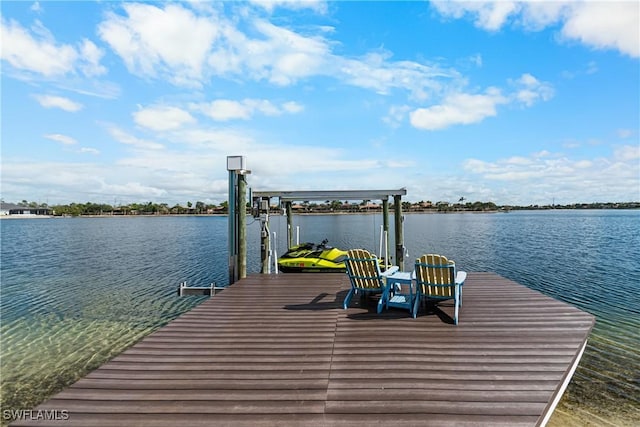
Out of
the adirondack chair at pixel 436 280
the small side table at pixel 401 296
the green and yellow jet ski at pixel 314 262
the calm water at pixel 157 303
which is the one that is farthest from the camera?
the green and yellow jet ski at pixel 314 262

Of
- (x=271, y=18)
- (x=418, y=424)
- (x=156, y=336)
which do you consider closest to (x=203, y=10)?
(x=271, y=18)

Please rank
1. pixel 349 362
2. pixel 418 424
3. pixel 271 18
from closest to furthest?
pixel 418 424 < pixel 349 362 < pixel 271 18

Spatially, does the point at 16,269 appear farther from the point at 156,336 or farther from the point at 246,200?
the point at 156,336

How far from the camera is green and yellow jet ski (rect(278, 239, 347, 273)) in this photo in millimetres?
8547

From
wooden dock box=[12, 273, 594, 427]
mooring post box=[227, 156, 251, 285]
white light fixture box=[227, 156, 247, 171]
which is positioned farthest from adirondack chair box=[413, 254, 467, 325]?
white light fixture box=[227, 156, 247, 171]

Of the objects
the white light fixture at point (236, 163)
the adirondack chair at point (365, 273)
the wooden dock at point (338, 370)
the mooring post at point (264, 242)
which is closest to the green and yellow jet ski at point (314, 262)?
the mooring post at point (264, 242)

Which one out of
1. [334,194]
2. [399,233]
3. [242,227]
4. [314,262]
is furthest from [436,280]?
[242,227]

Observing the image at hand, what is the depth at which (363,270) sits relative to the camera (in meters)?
5.42

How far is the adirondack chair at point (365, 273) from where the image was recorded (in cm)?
532

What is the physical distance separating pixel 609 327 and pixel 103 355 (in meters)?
11.3

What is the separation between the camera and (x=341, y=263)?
855cm

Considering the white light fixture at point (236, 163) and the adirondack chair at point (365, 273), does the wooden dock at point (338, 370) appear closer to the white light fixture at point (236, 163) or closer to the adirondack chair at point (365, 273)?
the adirondack chair at point (365, 273)

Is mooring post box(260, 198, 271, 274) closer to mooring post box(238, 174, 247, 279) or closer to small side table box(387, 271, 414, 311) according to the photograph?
mooring post box(238, 174, 247, 279)

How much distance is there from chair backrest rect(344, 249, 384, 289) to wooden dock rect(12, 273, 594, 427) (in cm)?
41
